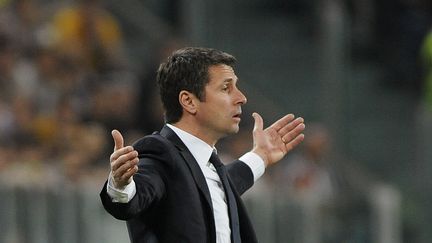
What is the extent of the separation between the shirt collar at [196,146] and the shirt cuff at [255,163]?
25.1 inches

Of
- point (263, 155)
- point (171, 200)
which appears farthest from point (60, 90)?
point (171, 200)

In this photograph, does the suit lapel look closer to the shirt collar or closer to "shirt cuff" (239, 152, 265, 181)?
the shirt collar

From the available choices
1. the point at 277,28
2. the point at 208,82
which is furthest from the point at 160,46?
the point at 208,82

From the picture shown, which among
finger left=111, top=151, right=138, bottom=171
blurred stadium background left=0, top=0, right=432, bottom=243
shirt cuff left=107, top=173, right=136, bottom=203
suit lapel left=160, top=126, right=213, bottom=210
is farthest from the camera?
blurred stadium background left=0, top=0, right=432, bottom=243

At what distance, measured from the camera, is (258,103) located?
1290 cm

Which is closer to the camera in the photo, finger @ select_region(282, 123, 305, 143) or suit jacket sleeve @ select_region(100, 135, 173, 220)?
suit jacket sleeve @ select_region(100, 135, 173, 220)

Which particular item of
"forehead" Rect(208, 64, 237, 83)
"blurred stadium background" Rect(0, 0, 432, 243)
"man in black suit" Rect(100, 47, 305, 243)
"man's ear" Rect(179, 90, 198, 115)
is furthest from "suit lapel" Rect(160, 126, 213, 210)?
"blurred stadium background" Rect(0, 0, 432, 243)

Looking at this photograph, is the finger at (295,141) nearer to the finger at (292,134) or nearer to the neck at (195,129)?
the finger at (292,134)

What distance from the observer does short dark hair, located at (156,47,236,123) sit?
595cm

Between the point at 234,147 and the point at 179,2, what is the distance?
1750mm

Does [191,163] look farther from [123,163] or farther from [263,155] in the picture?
[263,155]

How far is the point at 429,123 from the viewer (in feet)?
40.5

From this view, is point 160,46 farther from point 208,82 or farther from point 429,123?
point 208,82

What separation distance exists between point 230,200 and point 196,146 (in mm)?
263
